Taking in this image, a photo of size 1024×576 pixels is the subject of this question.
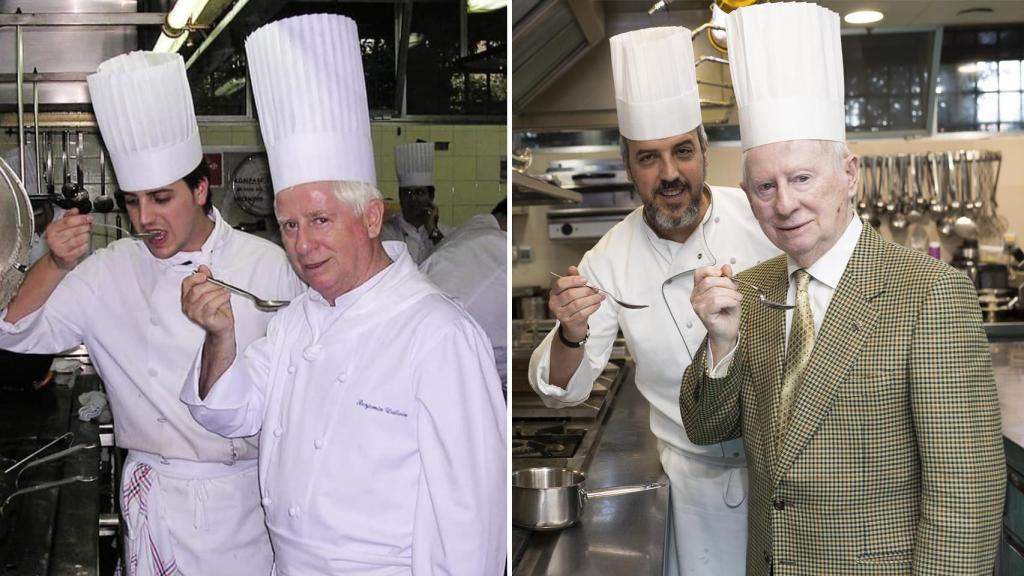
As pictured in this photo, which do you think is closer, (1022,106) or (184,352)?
(184,352)

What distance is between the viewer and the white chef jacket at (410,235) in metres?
1.64

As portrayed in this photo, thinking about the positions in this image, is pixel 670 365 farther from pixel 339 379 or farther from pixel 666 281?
pixel 339 379

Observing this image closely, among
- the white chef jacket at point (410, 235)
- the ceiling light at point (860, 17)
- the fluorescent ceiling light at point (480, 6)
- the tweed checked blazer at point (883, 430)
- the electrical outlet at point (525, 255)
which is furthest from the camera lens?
the electrical outlet at point (525, 255)

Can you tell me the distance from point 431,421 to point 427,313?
0.17 meters

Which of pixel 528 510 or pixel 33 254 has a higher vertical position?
pixel 33 254

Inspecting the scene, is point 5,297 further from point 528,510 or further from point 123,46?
point 528,510

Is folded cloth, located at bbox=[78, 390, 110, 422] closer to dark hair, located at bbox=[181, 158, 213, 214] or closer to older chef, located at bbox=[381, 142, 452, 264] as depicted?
dark hair, located at bbox=[181, 158, 213, 214]

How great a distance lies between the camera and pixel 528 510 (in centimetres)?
177

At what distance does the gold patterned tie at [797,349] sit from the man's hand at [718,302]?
9 cm

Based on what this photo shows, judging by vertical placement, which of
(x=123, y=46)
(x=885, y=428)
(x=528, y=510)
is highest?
(x=123, y=46)

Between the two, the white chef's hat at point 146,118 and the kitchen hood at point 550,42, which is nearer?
the white chef's hat at point 146,118

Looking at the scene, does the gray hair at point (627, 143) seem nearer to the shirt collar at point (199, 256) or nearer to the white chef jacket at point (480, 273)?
the white chef jacket at point (480, 273)

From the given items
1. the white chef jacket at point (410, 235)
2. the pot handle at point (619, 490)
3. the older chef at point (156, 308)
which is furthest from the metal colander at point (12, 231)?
the pot handle at point (619, 490)

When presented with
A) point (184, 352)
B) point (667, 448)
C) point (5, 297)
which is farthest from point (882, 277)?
point (5, 297)
